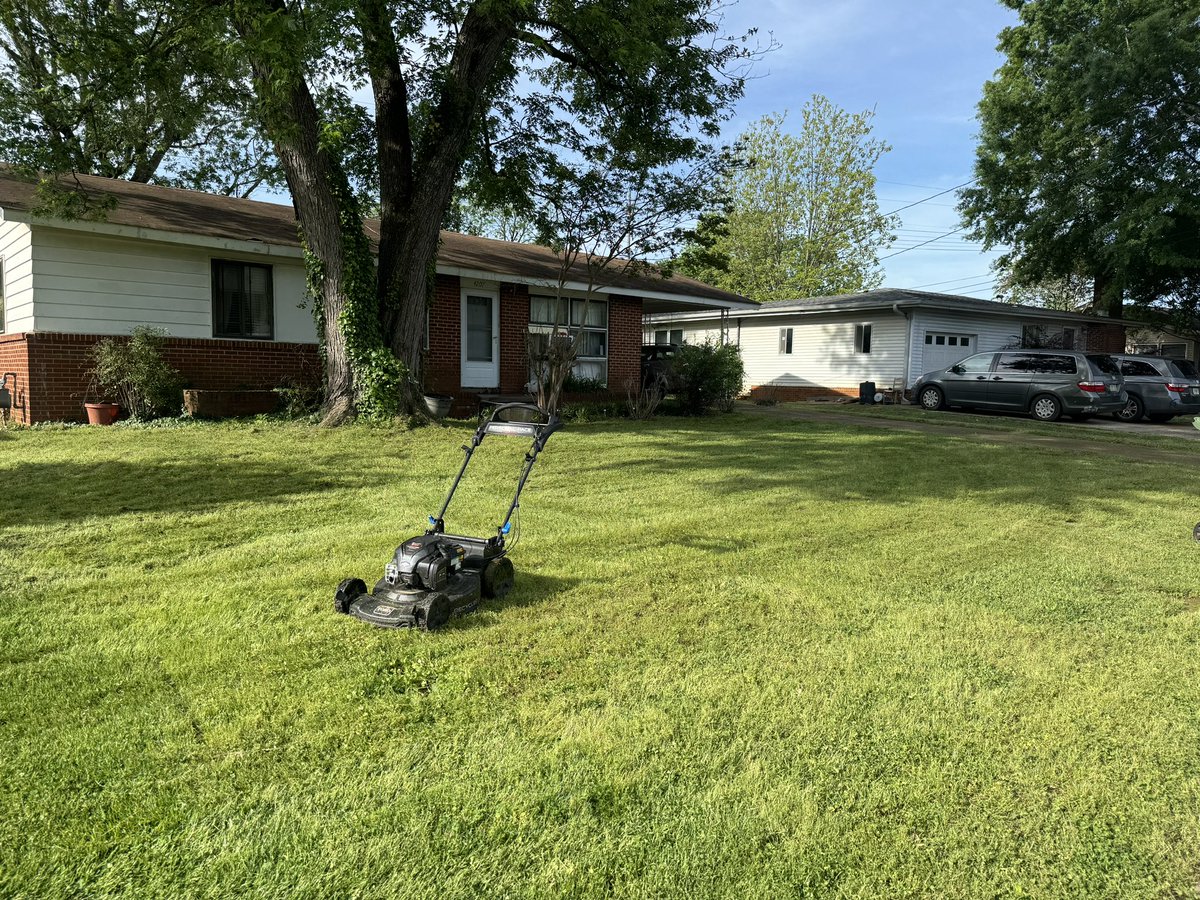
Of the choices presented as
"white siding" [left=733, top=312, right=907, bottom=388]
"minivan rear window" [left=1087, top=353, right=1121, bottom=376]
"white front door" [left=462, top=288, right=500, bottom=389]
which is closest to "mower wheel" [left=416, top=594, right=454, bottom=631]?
"white front door" [left=462, top=288, right=500, bottom=389]

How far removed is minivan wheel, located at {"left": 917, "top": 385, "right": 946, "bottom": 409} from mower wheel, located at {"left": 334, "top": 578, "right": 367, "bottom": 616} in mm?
18669

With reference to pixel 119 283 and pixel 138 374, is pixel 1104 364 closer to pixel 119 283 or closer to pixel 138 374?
pixel 138 374

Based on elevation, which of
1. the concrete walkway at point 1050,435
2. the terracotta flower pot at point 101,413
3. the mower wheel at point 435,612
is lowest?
the mower wheel at point 435,612

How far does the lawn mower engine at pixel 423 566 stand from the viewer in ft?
12.1

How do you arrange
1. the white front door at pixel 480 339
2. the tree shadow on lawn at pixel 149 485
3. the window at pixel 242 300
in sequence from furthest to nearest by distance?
the white front door at pixel 480 339 < the window at pixel 242 300 < the tree shadow on lawn at pixel 149 485

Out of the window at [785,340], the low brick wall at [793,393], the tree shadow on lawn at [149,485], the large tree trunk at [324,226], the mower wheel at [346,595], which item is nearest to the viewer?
the mower wheel at [346,595]

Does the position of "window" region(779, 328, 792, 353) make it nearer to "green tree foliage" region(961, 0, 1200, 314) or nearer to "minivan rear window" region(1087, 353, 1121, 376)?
"green tree foliage" region(961, 0, 1200, 314)

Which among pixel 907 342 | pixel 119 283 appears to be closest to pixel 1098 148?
pixel 907 342

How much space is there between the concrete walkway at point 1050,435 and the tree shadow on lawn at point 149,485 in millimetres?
9917

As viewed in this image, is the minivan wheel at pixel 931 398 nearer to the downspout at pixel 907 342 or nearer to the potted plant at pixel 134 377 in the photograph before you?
the downspout at pixel 907 342

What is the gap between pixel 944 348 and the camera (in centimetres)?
2294

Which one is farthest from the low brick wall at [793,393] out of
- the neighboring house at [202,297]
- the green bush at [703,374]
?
the neighboring house at [202,297]

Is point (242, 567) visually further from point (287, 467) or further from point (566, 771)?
point (287, 467)

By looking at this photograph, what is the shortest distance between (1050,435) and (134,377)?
15.1 meters
